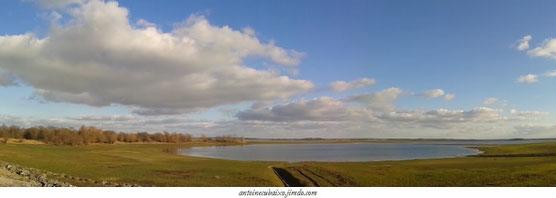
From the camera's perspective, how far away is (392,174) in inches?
2132

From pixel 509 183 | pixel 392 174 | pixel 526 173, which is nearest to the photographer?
pixel 509 183

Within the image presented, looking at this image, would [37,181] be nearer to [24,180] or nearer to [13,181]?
[24,180]

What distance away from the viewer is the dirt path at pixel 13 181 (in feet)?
118

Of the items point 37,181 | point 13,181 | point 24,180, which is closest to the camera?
point 13,181

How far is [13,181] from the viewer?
123 feet

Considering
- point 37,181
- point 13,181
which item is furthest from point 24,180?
point 13,181

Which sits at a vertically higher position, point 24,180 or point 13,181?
→ point 13,181

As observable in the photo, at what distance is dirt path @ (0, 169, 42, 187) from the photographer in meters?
36.0
